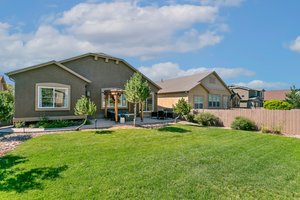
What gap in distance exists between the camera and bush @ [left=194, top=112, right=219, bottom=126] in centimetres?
1753

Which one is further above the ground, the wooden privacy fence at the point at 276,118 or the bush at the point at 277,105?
the bush at the point at 277,105

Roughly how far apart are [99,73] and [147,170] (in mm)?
14748

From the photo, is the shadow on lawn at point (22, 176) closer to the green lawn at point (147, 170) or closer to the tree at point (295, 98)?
the green lawn at point (147, 170)

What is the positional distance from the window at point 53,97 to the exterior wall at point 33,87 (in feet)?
1.19

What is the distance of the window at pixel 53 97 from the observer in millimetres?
15211

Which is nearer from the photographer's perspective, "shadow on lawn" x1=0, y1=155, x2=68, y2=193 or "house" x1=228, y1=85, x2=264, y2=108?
"shadow on lawn" x1=0, y1=155, x2=68, y2=193

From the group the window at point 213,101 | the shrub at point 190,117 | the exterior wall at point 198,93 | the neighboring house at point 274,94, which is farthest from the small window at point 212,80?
the neighboring house at point 274,94

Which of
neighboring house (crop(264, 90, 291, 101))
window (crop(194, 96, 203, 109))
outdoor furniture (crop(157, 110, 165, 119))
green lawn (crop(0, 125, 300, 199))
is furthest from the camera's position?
neighboring house (crop(264, 90, 291, 101))

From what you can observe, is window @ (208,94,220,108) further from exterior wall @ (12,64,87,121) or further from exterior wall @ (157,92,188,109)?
exterior wall @ (12,64,87,121)

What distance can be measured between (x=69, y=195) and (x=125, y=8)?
1195 centimetres

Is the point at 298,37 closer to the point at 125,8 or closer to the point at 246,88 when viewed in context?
the point at 125,8

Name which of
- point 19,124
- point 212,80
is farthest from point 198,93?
point 19,124

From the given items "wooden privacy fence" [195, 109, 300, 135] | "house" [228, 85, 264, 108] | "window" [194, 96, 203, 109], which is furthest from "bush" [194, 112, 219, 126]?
"house" [228, 85, 264, 108]

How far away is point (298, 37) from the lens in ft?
62.5
